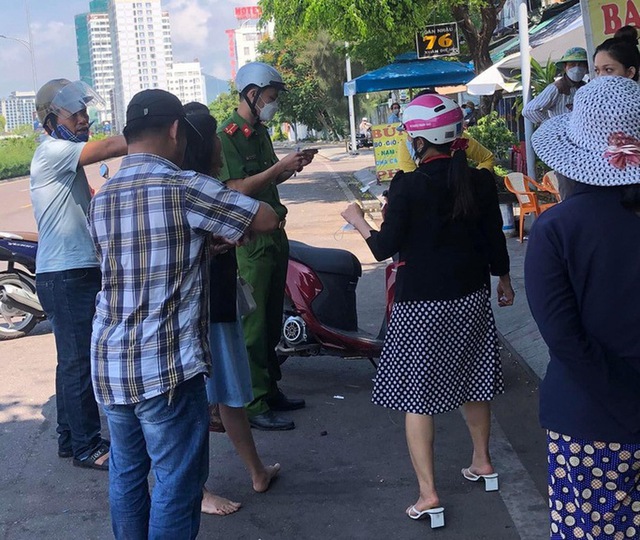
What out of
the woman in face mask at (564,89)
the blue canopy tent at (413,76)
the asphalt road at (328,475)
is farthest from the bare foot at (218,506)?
the blue canopy tent at (413,76)

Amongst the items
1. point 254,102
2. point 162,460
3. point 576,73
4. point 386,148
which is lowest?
point 162,460

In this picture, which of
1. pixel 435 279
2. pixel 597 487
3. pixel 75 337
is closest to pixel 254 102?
pixel 75 337

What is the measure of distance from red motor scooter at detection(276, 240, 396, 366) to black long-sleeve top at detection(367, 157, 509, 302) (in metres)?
1.78

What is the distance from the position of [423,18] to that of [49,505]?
1368cm

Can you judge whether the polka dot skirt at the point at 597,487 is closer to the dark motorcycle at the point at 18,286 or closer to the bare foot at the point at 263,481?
the bare foot at the point at 263,481

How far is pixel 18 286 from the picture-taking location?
26.9 feet

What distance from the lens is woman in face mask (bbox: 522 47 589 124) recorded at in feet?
23.7

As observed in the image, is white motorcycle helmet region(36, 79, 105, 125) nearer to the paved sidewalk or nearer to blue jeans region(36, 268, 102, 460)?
blue jeans region(36, 268, 102, 460)

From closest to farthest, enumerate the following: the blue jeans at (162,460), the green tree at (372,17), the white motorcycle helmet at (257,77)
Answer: the blue jeans at (162,460), the white motorcycle helmet at (257,77), the green tree at (372,17)

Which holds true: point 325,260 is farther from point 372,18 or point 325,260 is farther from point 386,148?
point 386,148

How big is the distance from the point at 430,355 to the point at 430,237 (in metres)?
0.51

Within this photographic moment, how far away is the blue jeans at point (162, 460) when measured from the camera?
2941 millimetres

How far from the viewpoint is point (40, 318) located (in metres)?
8.23

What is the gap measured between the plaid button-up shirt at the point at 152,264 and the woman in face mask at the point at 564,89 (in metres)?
5.02
